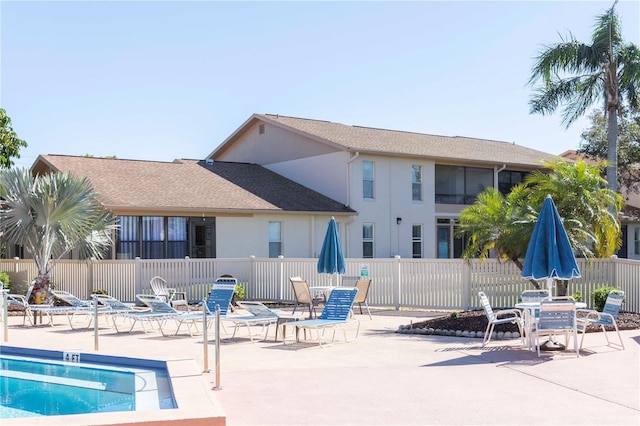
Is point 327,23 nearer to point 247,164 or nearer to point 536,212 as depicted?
point 536,212

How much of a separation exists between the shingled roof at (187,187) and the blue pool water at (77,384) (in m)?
11.5

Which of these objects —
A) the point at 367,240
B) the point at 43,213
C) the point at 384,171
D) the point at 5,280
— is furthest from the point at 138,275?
the point at 384,171

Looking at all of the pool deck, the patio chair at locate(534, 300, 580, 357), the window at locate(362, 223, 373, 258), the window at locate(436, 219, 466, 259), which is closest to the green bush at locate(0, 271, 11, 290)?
the pool deck

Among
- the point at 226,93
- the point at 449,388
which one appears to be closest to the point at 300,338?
the point at 449,388

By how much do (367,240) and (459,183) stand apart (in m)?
6.75

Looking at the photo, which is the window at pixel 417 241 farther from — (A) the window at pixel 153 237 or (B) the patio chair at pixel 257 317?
(B) the patio chair at pixel 257 317

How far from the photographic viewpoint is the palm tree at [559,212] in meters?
16.4

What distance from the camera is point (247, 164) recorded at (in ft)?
109

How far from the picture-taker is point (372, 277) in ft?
68.2

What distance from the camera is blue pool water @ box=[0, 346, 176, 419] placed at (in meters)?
8.76

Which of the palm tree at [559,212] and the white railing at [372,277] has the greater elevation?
the palm tree at [559,212]

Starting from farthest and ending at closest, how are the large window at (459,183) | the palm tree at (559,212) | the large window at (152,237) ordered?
the large window at (459,183) < the large window at (152,237) < the palm tree at (559,212)

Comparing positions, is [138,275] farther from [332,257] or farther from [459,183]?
[459,183]

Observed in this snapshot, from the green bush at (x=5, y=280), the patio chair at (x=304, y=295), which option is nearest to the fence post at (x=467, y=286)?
the patio chair at (x=304, y=295)
